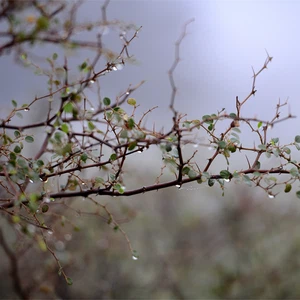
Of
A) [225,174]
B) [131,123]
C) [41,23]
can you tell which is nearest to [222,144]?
[225,174]

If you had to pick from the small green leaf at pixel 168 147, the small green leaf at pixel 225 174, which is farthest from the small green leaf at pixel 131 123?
the small green leaf at pixel 225 174

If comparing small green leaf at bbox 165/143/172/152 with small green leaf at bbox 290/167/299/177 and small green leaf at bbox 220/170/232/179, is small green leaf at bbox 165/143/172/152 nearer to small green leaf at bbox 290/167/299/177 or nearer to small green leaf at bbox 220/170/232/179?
small green leaf at bbox 220/170/232/179

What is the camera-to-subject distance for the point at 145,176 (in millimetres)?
2512

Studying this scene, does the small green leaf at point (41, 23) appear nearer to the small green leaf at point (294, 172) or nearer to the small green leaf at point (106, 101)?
the small green leaf at point (106, 101)

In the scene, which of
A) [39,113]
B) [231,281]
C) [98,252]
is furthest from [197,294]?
[39,113]

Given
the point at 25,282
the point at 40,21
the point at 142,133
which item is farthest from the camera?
the point at 25,282

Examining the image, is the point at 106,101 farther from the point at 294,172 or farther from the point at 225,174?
the point at 294,172

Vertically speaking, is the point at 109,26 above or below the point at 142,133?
above

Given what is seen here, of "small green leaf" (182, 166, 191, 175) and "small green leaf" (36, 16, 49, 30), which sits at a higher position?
"small green leaf" (36, 16, 49, 30)

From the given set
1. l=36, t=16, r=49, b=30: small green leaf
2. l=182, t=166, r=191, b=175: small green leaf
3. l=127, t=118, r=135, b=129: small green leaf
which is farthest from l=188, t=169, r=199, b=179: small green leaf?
l=36, t=16, r=49, b=30: small green leaf

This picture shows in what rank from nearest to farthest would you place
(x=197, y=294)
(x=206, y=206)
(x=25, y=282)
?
(x=25, y=282), (x=197, y=294), (x=206, y=206)

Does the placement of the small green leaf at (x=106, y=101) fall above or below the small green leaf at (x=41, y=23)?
above

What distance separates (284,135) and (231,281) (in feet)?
2.49

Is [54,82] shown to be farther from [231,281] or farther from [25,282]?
[231,281]
